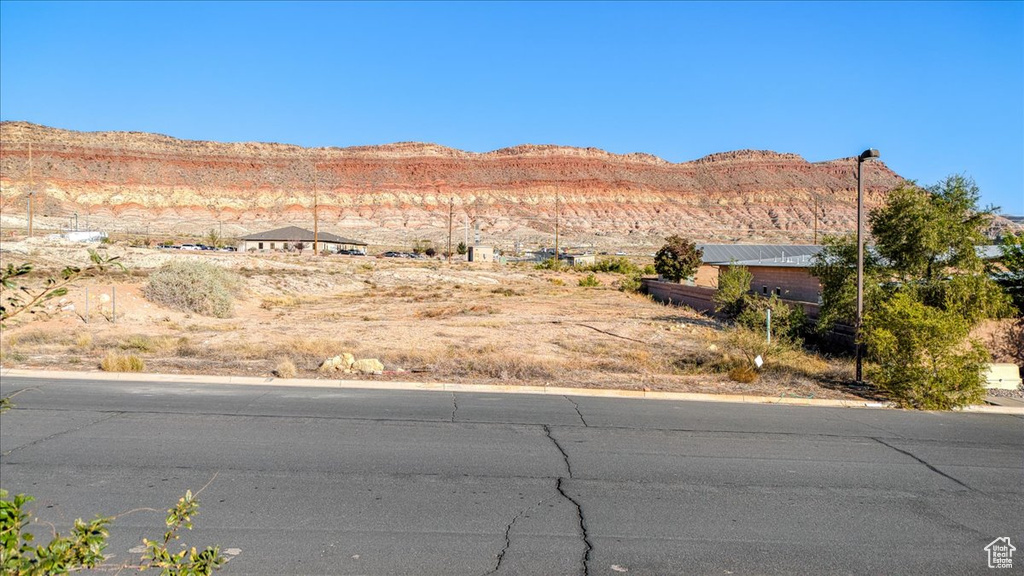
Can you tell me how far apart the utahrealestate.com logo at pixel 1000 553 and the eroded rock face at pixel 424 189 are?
113789 millimetres

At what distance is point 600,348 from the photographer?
23.3 m

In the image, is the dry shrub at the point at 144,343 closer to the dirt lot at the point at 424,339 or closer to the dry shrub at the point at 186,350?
the dirt lot at the point at 424,339

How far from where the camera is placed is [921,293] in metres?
18.4

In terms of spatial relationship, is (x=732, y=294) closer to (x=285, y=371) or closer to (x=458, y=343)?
(x=458, y=343)

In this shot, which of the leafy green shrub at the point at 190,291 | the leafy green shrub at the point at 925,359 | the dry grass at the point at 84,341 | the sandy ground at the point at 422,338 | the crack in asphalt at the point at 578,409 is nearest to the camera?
the crack in asphalt at the point at 578,409

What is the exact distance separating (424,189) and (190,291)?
123m

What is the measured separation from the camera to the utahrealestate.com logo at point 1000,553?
6367mm

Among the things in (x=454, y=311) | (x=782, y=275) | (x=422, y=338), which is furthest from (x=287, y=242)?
(x=422, y=338)

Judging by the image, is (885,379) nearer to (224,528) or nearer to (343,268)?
(224,528)

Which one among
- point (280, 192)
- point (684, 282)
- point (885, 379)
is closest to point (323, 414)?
point (885, 379)

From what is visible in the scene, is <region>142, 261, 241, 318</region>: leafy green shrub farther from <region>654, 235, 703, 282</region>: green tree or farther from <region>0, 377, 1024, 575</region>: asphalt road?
<region>654, 235, 703, 282</region>: green tree

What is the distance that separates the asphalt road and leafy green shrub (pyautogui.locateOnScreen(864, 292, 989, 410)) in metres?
1.29

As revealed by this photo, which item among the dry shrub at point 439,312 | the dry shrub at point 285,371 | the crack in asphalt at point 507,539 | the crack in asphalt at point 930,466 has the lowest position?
the crack in asphalt at point 507,539

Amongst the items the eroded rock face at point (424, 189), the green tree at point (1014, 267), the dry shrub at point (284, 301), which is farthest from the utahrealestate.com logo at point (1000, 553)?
the eroded rock face at point (424, 189)
